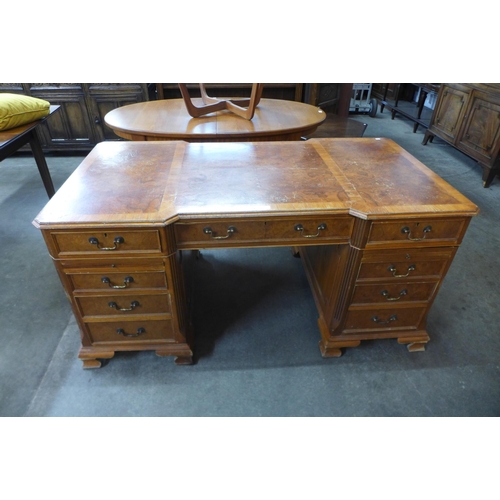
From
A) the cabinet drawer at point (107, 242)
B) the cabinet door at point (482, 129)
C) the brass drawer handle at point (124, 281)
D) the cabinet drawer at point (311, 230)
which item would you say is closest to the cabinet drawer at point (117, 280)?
the brass drawer handle at point (124, 281)

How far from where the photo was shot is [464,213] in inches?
47.6

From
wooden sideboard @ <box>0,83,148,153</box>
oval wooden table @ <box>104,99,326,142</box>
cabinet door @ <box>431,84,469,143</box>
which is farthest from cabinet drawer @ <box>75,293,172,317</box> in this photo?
cabinet door @ <box>431,84,469,143</box>

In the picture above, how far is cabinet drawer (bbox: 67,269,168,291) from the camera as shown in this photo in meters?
1.27

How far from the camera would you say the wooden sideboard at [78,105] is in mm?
3408

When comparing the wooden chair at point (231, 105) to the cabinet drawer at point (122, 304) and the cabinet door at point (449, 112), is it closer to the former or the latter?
the cabinet drawer at point (122, 304)

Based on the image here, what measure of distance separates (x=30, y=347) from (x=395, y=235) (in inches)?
65.7

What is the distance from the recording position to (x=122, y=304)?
1.36m

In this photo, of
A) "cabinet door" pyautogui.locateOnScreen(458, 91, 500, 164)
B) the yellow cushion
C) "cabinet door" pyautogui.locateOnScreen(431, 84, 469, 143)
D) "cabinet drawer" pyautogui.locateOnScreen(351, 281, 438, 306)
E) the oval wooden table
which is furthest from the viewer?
"cabinet door" pyautogui.locateOnScreen(431, 84, 469, 143)

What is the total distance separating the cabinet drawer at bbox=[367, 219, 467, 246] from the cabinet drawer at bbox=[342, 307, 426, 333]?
1.17 feet

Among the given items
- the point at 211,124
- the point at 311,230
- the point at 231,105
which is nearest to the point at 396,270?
the point at 311,230

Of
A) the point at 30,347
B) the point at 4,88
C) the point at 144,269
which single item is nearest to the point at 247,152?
the point at 144,269

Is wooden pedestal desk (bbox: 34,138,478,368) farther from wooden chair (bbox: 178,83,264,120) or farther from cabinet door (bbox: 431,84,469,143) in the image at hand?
cabinet door (bbox: 431,84,469,143)

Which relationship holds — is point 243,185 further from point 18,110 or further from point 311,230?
point 18,110

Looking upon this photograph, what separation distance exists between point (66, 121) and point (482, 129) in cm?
404
